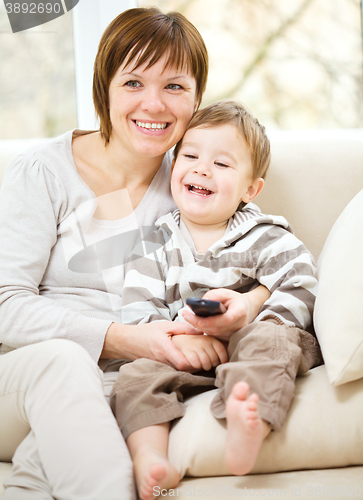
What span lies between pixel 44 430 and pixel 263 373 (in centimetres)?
42

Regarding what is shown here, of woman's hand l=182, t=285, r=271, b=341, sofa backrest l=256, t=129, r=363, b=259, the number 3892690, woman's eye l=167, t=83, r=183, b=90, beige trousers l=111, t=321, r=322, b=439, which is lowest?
beige trousers l=111, t=321, r=322, b=439

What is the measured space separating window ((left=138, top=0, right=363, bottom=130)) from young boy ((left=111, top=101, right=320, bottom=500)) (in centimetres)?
93

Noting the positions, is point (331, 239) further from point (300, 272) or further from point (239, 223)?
point (239, 223)

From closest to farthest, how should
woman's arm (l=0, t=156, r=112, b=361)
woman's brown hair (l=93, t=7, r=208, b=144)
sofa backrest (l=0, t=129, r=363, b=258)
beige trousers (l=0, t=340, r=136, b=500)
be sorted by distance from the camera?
beige trousers (l=0, t=340, r=136, b=500) < woman's arm (l=0, t=156, r=112, b=361) < woman's brown hair (l=93, t=7, r=208, b=144) < sofa backrest (l=0, t=129, r=363, b=258)

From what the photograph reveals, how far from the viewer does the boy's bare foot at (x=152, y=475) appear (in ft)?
2.70

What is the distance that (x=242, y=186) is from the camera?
4.63ft


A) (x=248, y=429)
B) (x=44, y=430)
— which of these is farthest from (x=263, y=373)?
(x=44, y=430)

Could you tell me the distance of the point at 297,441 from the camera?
93 centimetres

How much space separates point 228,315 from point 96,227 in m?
0.53

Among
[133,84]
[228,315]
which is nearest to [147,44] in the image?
[133,84]

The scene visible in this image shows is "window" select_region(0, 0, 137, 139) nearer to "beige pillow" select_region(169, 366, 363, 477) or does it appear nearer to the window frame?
the window frame

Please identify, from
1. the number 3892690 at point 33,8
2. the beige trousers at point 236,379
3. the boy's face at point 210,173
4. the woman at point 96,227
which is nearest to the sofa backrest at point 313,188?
the boy's face at point 210,173

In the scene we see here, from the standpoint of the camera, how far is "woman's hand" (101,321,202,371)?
43.6 inches

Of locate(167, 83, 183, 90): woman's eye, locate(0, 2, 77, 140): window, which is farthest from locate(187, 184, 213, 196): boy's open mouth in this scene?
locate(0, 2, 77, 140): window
